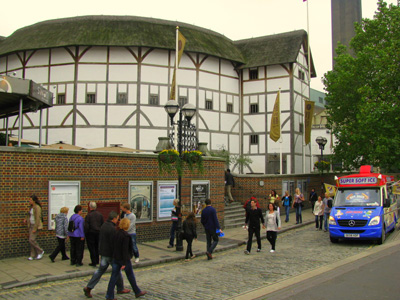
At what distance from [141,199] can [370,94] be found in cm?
1729

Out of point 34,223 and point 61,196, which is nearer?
point 34,223

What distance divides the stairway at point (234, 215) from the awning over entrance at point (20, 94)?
952 cm

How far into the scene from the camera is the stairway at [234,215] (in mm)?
18562

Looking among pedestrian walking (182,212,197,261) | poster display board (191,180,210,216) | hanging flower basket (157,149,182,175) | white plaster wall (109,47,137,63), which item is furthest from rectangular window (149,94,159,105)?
pedestrian walking (182,212,197,261)

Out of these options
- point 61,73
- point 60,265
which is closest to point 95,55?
point 61,73

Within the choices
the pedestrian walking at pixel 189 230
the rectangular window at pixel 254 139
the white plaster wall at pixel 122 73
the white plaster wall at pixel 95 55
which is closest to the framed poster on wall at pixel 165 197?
the pedestrian walking at pixel 189 230

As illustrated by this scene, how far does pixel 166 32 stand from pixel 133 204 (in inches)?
764

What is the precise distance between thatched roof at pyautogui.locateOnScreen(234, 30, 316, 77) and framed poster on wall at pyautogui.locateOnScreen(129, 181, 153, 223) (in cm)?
2055

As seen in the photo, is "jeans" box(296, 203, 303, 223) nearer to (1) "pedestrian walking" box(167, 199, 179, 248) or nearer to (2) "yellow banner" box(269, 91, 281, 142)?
(1) "pedestrian walking" box(167, 199, 179, 248)

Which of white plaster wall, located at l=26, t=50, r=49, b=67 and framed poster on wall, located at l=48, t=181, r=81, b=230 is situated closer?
framed poster on wall, located at l=48, t=181, r=81, b=230

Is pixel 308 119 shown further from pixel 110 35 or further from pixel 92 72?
pixel 92 72

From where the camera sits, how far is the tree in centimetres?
2370

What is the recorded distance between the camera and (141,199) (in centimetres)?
1416

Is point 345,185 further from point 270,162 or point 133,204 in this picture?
point 270,162
